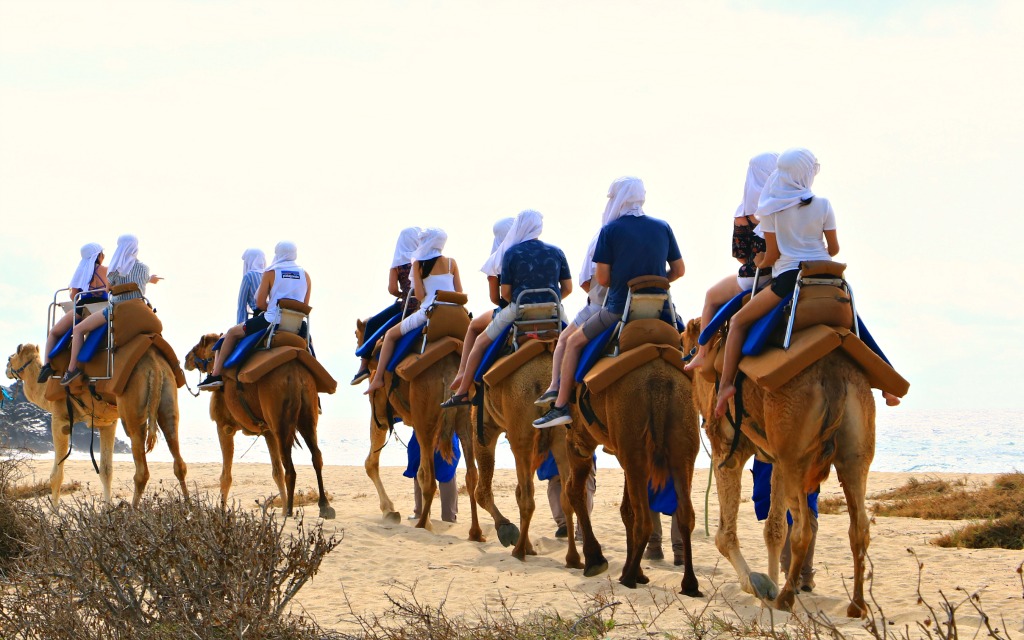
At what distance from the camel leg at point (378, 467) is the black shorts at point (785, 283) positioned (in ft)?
24.4

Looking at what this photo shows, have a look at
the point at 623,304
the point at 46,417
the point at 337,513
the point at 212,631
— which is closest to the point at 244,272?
the point at 337,513

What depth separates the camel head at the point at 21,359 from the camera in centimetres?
1747

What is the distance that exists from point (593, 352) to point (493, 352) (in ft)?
6.24

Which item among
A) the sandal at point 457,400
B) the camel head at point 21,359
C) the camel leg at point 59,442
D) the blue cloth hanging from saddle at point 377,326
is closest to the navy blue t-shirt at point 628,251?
the sandal at point 457,400

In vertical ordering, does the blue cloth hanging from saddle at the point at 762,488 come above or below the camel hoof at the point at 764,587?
above

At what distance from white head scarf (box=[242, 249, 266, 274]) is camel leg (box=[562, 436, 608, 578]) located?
292 inches

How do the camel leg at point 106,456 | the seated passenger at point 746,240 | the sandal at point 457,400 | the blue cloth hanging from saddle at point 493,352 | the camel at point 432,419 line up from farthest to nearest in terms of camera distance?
the camel leg at point 106,456 → the camel at point 432,419 → the sandal at point 457,400 → the blue cloth hanging from saddle at point 493,352 → the seated passenger at point 746,240

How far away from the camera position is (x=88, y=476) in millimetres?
24031

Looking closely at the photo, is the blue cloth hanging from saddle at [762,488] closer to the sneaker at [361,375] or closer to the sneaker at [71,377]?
the sneaker at [361,375]

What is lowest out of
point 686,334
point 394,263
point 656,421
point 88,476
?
point 88,476

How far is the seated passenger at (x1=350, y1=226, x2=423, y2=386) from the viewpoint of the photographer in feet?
47.1

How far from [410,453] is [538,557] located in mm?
3799

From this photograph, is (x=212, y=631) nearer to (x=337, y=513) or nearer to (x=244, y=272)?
(x=337, y=513)

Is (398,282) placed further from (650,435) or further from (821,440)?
(821,440)
